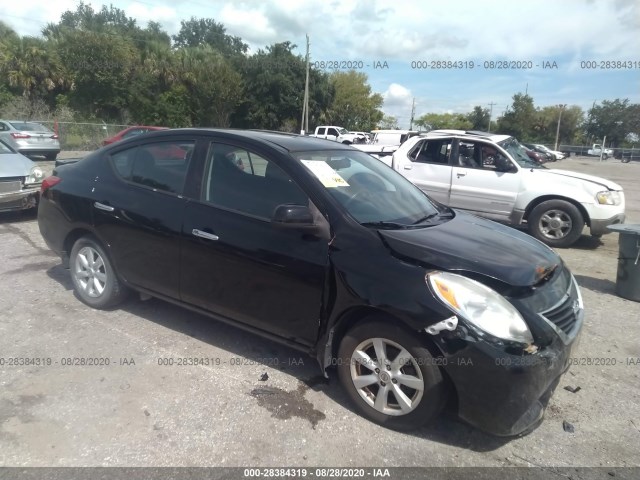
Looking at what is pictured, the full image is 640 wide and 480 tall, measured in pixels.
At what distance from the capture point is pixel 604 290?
5.86m

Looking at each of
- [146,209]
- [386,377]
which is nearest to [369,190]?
[386,377]

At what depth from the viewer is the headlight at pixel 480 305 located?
2.68 m

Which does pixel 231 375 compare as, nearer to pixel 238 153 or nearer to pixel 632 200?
pixel 238 153

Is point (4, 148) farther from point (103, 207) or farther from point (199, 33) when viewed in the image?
point (199, 33)

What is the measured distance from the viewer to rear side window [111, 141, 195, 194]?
154 inches

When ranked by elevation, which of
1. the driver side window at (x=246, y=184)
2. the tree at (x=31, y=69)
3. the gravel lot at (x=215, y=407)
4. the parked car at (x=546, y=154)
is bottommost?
the gravel lot at (x=215, y=407)

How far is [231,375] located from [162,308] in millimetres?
1457

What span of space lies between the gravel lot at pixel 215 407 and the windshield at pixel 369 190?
1.24m

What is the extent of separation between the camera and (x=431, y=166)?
344 inches

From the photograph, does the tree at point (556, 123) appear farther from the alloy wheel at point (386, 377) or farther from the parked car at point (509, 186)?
the alloy wheel at point (386, 377)

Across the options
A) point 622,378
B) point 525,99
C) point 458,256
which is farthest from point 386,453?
point 525,99

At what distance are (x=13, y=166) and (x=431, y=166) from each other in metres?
6.84

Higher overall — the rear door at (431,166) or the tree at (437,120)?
the tree at (437,120)

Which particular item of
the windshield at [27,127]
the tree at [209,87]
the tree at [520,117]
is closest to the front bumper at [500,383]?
the windshield at [27,127]
